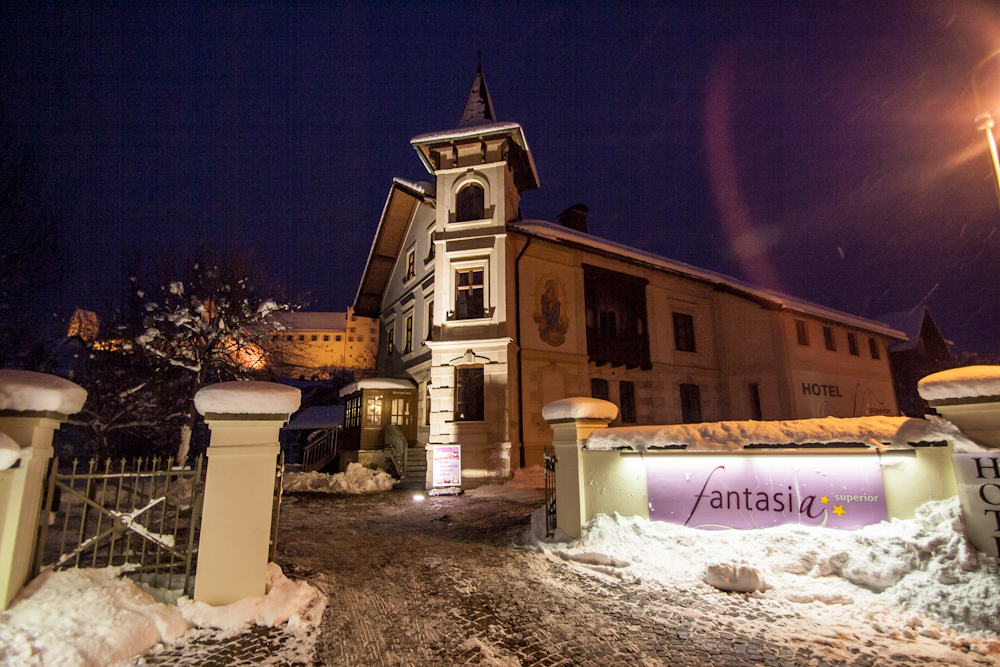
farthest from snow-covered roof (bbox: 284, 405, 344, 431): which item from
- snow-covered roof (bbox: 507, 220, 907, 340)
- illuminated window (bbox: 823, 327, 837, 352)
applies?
illuminated window (bbox: 823, 327, 837, 352)

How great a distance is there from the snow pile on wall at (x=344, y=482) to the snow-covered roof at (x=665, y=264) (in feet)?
33.9

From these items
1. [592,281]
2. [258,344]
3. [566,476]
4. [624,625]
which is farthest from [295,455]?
[624,625]

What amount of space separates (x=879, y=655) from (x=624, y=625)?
214 cm

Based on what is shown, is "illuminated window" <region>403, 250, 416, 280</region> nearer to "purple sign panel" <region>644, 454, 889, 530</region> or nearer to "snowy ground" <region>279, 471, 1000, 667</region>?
"snowy ground" <region>279, 471, 1000, 667</region>

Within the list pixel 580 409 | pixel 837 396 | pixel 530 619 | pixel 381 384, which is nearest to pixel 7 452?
pixel 530 619

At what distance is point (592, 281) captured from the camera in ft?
65.4

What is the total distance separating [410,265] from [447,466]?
36.7 feet

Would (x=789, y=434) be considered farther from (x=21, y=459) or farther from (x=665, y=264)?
(x=665, y=264)

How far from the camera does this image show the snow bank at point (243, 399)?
5.05 metres

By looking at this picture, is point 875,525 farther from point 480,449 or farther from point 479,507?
point 480,449

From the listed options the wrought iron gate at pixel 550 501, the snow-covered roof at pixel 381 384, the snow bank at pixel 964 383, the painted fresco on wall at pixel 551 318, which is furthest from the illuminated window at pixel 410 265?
the snow bank at pixel 964 383

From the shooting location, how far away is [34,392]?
14.4ft

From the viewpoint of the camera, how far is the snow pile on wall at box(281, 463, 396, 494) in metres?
16.2

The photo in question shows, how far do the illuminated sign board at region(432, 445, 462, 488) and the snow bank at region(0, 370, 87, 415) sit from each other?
11329mm
